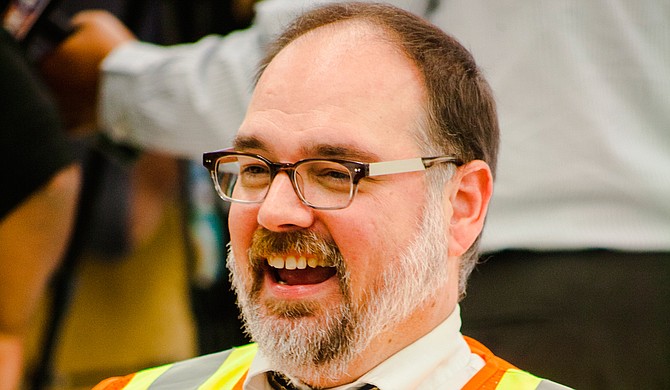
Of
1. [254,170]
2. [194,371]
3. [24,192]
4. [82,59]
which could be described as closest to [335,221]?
[254,170]

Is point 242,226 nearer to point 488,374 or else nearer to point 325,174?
point 325,174

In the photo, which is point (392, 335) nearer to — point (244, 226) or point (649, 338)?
point (244, 226)

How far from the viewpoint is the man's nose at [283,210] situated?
0.93 meters

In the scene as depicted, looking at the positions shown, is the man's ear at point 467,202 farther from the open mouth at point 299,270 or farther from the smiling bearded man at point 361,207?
the open mouth at point 299,270

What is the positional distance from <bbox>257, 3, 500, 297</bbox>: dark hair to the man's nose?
16cm

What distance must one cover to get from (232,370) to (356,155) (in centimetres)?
37

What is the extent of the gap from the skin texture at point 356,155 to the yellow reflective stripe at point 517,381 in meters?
0.10

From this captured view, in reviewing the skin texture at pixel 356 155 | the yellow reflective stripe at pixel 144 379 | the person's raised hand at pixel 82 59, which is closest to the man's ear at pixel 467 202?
the skin texture at pixel 356 155

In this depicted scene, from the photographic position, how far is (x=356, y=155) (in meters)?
0.96

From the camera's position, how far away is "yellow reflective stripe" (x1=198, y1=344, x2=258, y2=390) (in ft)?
3.74

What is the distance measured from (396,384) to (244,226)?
238mm

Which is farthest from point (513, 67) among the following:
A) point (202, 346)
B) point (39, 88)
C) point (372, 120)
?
point (202, 346)

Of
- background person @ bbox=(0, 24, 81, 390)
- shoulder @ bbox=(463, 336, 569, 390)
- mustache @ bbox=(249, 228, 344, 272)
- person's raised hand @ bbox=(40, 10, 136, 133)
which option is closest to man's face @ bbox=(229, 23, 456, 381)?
mustache @ bbox=(249, 228, 344, 272)

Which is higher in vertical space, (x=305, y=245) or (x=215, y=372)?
(x=305, y=245)
